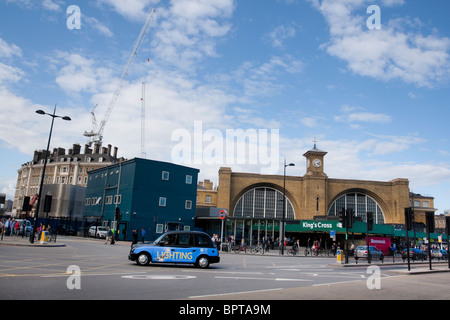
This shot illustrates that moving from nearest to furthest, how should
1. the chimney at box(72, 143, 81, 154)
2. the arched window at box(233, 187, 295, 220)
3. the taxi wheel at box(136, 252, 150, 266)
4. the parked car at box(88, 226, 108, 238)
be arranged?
the taxi wheel at box(136, 252, 150, 266) < the parked car at box(88, 226, 108, 238) < the arched window at box(233, 187, 295, 220) < the chimney at box(72, 143, 81, 154)

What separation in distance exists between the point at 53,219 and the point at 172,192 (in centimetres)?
2067

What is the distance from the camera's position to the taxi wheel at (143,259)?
51.3 ft

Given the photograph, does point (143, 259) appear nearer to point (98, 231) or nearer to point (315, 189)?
point (98, 231)

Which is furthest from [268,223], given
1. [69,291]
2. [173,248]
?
[69,291]

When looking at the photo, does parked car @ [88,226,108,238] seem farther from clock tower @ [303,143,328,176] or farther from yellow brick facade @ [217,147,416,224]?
clock tower @ [303,143,328,176]

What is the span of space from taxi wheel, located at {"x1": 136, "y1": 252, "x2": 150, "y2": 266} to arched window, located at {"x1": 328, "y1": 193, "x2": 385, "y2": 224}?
52233 mm

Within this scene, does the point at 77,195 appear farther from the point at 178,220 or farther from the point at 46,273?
the point at 46,273

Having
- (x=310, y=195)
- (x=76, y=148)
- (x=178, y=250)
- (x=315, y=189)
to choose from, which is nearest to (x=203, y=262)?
(x=178, y=250)

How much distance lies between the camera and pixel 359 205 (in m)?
63.7

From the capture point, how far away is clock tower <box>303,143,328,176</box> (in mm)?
62444

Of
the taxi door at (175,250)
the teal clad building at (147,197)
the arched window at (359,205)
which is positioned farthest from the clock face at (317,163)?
the taxi door at (175,250)

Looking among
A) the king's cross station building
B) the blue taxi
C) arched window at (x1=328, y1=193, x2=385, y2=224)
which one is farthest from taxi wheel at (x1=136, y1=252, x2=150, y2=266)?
arched window at (x1=328, y1=193, x2=385, y2=224)

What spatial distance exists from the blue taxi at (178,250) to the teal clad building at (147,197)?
26237mm

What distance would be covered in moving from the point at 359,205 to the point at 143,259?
55.5 m
